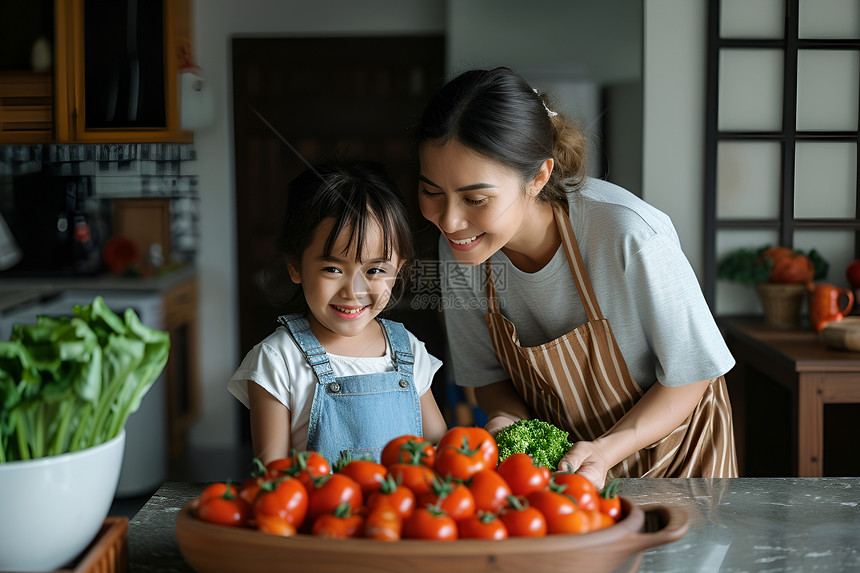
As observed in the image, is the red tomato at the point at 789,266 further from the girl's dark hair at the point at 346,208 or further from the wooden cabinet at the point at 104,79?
the wooden cabinet at the point at 104,79

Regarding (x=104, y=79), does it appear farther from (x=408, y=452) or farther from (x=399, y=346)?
(x=408, y=452)

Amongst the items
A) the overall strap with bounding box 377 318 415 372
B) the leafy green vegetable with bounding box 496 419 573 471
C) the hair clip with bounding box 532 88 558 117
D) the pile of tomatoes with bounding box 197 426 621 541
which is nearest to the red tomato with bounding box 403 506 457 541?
the pile of tomatoes with bounding box 197 426 621 541

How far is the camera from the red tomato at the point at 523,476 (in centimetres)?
56

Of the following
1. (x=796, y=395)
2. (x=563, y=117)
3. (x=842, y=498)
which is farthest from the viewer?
(x=796, y=395)

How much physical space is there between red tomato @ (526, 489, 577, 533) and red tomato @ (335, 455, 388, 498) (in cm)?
11

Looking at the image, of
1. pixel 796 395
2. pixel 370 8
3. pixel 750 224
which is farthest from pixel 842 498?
pixel 370 8

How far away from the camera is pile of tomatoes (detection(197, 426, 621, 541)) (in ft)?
1.63

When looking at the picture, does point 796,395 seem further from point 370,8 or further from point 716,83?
point 370,8

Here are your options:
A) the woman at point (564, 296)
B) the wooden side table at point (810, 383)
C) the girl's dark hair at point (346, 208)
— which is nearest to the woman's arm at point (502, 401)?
the woman at point (564, 296)

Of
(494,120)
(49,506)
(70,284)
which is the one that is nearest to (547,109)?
(494,120)

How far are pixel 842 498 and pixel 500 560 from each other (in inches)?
17.6

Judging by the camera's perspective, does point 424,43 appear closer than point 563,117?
No

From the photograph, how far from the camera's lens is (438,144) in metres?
0.88

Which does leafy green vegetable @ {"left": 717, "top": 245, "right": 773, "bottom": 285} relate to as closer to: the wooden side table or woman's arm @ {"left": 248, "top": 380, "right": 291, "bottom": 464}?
the wooden side table
